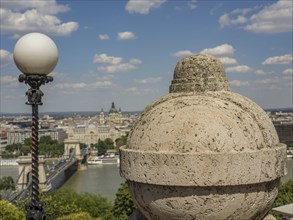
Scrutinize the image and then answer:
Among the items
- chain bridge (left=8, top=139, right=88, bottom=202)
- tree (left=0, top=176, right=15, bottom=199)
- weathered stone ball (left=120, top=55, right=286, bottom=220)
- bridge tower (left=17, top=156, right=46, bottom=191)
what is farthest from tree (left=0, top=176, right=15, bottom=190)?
weathered stone ball (left=120, top=55, right=286, bottom=220)

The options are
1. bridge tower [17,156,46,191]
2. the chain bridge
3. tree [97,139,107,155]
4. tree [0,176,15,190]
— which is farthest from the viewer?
tree [97,139,107,155]

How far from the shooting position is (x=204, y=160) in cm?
302

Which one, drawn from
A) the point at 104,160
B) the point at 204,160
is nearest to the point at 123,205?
the point at 204,160

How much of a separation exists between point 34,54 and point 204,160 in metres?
1.98

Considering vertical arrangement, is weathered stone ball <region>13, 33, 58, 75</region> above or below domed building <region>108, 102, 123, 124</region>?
below

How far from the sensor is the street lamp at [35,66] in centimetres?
423

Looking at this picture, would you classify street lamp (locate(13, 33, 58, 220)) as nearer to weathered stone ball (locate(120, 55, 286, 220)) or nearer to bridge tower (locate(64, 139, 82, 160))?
weathered stone ball (locate(120, 55, 286, 220))

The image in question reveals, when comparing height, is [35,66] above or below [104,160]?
above

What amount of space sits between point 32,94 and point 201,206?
1.98 m

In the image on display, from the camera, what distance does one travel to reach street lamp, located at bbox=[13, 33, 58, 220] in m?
4.23

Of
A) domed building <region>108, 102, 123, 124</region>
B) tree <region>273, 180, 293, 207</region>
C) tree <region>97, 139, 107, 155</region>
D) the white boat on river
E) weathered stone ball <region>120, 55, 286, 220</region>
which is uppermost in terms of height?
domed building <region>108, 102, 123, 124</region>

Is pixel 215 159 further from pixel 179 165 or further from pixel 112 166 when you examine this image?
pixel 112 166

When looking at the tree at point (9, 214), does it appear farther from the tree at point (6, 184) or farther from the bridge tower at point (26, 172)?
the tree at point (6, 184)

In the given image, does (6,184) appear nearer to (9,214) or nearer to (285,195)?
(9,214)
